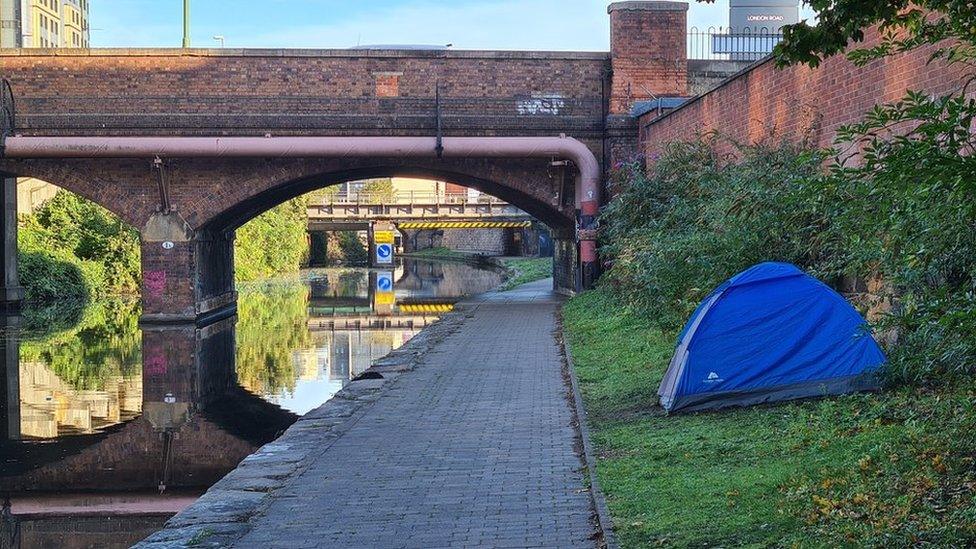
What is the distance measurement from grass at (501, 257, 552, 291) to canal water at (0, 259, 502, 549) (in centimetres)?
659

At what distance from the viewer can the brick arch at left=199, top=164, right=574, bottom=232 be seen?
2784 centimetres

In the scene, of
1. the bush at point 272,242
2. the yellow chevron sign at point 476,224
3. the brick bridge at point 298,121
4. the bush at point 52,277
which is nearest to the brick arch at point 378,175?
the brick bridge at point 298,121

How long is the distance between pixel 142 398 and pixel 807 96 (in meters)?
10.2

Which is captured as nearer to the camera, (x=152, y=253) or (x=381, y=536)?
(x=381, y=536)

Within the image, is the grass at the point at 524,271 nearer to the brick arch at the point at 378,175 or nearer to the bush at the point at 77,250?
the brick arch at the point at 378,175

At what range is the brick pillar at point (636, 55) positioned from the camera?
2816 cm

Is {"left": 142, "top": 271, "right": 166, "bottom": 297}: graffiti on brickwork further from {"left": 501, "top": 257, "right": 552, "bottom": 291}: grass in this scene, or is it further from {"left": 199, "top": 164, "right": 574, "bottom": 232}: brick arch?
{"left": 501, "top": 257, "right": 552, "bottom": 291}: grass

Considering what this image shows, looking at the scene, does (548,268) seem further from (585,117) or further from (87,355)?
(87,355)

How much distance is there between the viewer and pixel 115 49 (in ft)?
88.0

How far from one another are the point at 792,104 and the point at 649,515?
10.9 m

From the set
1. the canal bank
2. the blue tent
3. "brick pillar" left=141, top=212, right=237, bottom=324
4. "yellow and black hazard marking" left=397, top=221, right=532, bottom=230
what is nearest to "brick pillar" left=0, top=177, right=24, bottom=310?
"brick pillar" left=141, top=212, right=237, bottom=324

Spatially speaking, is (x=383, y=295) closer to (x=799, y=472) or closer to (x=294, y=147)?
(x=294, y=147)

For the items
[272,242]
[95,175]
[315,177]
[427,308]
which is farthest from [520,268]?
[95,175]

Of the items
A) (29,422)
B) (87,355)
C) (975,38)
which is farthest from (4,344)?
(975,38)
